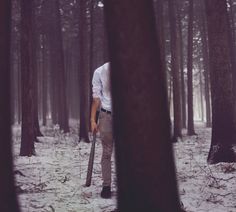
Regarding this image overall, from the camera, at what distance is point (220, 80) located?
9125 millimetres

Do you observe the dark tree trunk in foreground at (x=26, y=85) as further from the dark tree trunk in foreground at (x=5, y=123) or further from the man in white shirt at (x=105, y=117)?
the dark tree trunk in foreground at (x=5, y=123)

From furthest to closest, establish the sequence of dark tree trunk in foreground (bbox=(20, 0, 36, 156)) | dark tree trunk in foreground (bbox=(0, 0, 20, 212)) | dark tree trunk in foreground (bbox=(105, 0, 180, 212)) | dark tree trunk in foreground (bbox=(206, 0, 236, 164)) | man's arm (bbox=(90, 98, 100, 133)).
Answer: dark tree trunk in foreground (bbox=(20, 0, 36, 156)) → dark tree trunk in foreground (bbox=(206, 0, 236, 164)) → man's arm (bbox=(90, 98, 100, 133)) → dark tree trunk in foreground (bbox=(0, 0, 20, 212)) → dark tree trunk in foreground (bbox=(105, 0, 180, 212))

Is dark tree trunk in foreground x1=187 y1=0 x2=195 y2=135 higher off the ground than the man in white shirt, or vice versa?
dark tree trunk in foreground x1=187 y1=0 x2=195 y2=135

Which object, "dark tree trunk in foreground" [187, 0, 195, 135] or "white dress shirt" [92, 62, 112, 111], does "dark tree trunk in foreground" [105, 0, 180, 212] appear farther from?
"dark tree trunk in foreground" [187, 0, 195, 135]

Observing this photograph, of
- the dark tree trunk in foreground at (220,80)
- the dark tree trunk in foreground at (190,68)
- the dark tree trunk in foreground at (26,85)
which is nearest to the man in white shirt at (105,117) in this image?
the dark tree trunk in foreground at (220,80)

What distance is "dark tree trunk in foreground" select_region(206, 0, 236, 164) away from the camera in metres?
9.12

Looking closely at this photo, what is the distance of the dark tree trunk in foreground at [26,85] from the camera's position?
474 inches

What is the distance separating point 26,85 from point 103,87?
20.4 feet

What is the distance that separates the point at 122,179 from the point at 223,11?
672cm

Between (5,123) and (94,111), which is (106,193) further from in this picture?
(5,123)

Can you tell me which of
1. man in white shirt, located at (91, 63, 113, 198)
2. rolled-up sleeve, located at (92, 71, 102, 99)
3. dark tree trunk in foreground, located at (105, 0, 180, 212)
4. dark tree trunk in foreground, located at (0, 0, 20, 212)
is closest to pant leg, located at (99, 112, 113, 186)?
man in white shirt, located at (91, 63, 113, 198)

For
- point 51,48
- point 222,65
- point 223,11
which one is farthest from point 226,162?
point 51,48

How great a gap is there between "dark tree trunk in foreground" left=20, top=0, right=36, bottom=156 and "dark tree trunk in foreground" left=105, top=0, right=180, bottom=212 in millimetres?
8825

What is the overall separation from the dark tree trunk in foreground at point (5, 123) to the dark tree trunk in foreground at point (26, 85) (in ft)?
26.9
